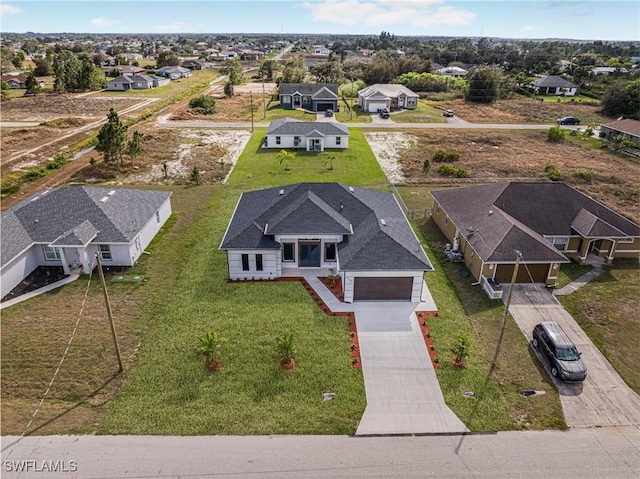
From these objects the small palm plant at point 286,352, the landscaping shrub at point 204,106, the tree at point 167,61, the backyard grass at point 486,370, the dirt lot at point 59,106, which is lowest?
the backyard grass at point 486,370

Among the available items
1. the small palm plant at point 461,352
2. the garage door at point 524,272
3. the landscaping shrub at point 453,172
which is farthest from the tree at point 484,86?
the small palm plant at point 461,352

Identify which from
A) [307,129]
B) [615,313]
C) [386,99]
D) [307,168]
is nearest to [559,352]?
[615,313]

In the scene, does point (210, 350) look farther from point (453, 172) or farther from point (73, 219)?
point (453, 172)

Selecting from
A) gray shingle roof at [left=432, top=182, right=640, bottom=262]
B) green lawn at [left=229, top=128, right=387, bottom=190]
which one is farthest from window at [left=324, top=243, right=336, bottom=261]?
green lawn at [left=229, top=128, right=387, bottom=190]

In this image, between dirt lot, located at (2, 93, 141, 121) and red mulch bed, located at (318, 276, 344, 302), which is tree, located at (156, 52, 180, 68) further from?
A: red mulch bed, located at (318, 276, 344, 302)

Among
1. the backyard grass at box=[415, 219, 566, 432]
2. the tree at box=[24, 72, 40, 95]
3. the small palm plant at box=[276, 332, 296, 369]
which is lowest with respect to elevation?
the backyard grass at box=[415, 219, 566, 432]

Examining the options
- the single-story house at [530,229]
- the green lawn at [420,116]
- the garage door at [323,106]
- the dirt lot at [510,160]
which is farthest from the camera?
the garage door at [323,106]

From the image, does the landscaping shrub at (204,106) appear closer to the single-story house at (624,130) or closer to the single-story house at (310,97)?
the single-story house at (310,97)
